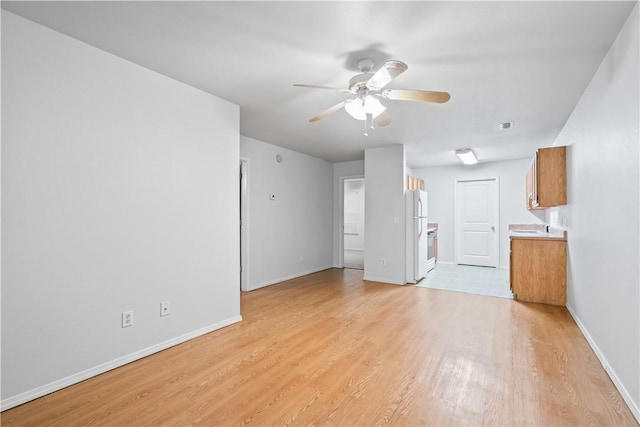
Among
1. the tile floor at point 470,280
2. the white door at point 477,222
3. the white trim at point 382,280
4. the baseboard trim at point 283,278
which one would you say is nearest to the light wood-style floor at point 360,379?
the tile floor at point 470,280

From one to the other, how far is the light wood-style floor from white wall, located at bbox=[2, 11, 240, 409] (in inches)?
10.6

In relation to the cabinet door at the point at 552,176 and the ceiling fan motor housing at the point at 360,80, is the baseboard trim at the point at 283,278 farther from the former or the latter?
the cabinet door at the point at 552,176

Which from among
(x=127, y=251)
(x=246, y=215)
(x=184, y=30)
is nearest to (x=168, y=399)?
(x=127, y=251)

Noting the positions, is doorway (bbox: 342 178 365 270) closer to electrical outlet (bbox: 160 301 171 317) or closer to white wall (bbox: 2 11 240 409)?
white wall (bbox: 2 11 240 409)

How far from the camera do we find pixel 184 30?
77.9 inches

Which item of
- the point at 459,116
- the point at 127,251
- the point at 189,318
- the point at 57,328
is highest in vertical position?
the point at 459,116

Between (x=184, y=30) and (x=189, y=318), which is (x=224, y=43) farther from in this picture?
(x=189, y=318)

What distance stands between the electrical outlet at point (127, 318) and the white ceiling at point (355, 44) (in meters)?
1.92

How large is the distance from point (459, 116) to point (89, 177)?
361 centimetres

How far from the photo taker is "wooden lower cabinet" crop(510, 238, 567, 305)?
3.82 metres

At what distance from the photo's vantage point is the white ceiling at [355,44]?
176cm

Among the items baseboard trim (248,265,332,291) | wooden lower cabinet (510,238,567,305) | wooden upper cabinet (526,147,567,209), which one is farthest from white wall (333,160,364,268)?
wooden upper cabinet (526,147,567,209)

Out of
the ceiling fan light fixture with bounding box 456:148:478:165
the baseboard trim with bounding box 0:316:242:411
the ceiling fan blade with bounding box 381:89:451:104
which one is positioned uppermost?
the ceiling fan light fixture with bounding box 456:148:478:165

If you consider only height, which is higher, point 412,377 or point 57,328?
point 57,328
